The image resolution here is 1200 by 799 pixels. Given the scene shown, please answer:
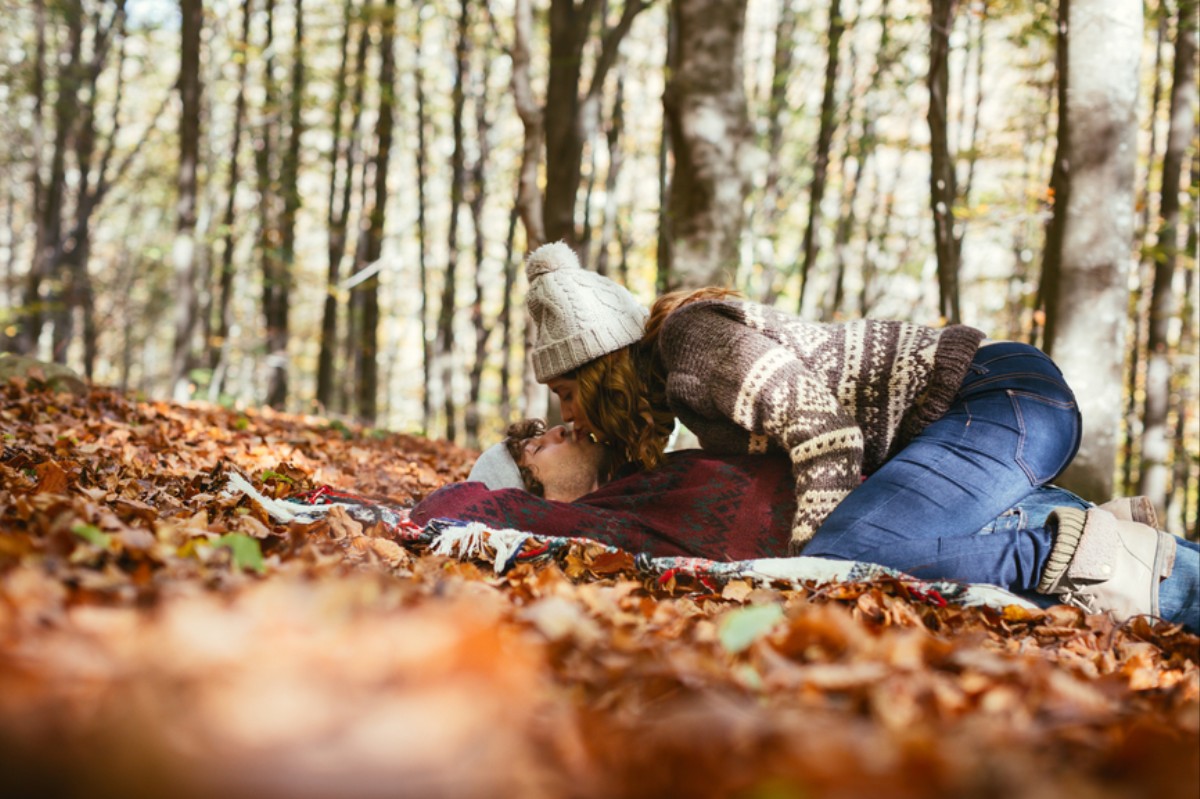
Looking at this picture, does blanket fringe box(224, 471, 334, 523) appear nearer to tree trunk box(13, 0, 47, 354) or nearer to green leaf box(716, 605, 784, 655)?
green leaf box(716, 605, 784, 655)

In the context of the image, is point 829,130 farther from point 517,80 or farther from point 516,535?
point 516,535

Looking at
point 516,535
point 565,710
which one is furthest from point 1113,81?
point 565,710

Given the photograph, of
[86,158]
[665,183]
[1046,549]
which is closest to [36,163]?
[86,158]

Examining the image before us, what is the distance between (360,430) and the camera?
888cm

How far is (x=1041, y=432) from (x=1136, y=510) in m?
0.40

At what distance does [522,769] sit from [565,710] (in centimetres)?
29

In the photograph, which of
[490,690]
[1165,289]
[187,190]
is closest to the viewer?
[490,690]

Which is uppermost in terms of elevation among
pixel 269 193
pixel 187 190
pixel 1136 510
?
pixel 269 193

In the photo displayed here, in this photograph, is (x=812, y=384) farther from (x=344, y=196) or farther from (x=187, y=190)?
(x=344, y=196)

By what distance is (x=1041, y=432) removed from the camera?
2.98 m

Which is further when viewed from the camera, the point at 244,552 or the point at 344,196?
the point at 344,196

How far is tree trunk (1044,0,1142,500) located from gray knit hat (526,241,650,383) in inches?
99.6

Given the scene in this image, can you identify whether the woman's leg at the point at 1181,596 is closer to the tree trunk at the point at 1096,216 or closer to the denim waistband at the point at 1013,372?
the denim waistband at the point at 1013,372

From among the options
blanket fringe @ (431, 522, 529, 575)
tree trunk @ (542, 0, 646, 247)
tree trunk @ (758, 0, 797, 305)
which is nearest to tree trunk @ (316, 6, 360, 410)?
tree trunk @ (542, 0, 646, 247)
